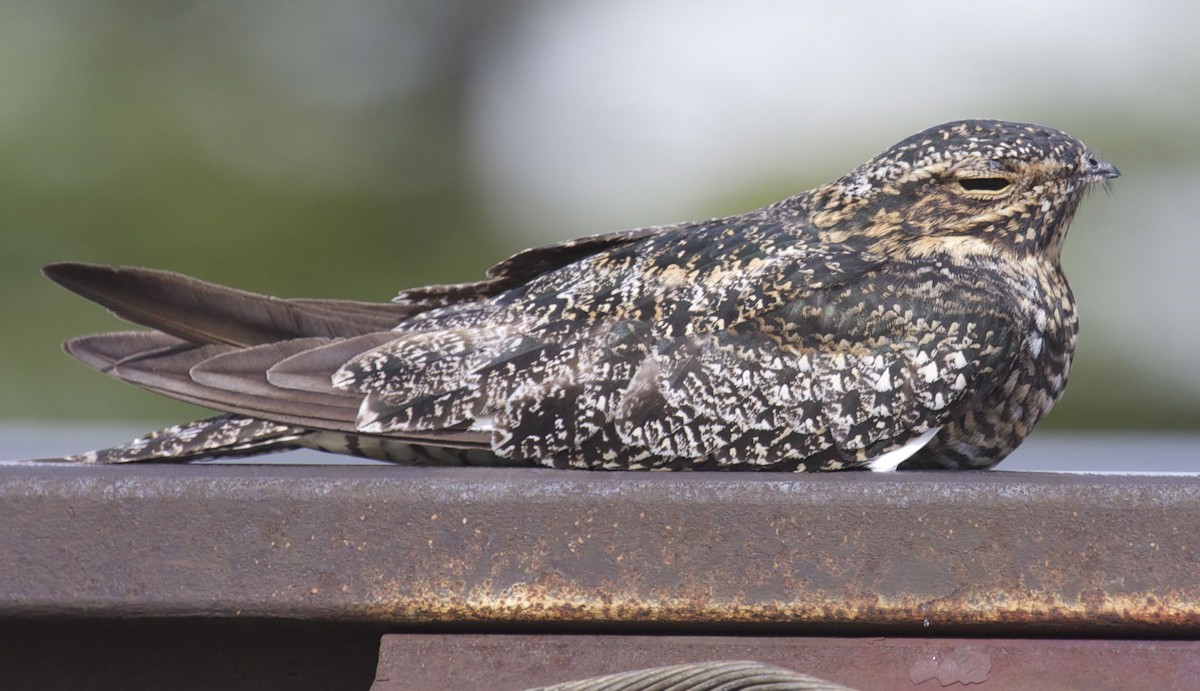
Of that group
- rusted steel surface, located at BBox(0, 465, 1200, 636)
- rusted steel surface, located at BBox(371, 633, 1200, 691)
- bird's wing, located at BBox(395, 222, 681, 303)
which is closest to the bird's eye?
bird's wing, located at BBox(395, 222, 681, 303)

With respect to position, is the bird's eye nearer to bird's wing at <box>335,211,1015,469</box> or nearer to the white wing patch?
bird's wing at <box>335,211,1015,469</box>

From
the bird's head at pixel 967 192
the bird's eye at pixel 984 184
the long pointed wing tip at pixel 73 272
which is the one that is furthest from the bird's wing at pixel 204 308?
the bird's eye at pixel 984 184

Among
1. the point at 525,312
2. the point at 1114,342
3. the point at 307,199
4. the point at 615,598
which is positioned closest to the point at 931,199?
the point at 525,312

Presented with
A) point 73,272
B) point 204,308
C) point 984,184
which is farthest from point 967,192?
point 73,272

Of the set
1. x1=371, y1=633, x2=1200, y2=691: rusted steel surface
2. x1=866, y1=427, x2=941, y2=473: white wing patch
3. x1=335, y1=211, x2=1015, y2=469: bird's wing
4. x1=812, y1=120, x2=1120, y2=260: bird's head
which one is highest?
x1=812, y1=120, x2=1120, y2=260: bird's head

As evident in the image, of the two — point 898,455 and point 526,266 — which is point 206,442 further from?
point 898,455

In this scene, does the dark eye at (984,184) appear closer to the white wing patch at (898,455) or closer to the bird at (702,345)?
the bird at (702,345)
